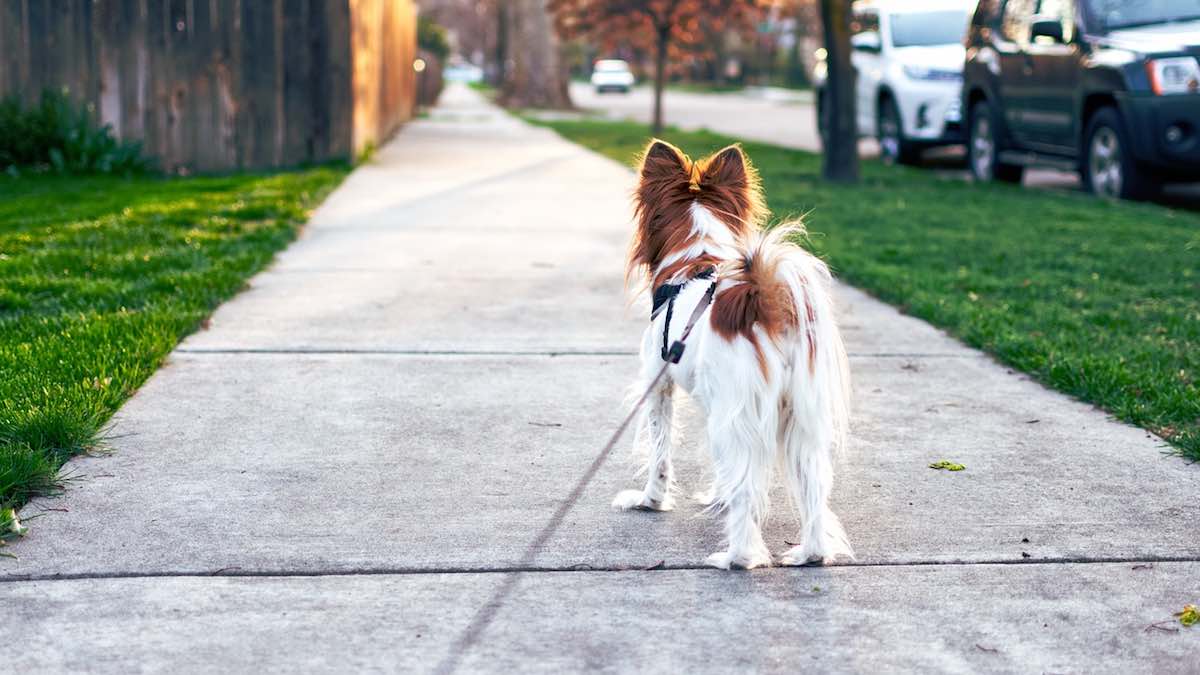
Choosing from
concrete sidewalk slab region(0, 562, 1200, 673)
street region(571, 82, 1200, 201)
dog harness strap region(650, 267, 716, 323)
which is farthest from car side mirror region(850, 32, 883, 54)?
concrete sidewalk slab region(0, 562, 1200, 673)

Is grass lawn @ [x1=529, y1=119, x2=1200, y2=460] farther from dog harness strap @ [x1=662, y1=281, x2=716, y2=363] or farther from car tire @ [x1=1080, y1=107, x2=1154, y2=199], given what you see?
dog harness strap @ [x1=662, y1=281, x2=716, y2=363]

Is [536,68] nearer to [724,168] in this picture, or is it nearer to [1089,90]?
[1089,90]

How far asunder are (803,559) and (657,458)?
2.12ft

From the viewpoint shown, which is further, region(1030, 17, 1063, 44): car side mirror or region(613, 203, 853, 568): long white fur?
region(1030, 17, 1063, 44): car side mirror

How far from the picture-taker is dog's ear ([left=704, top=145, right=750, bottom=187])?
13.2 feet

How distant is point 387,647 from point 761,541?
109cm

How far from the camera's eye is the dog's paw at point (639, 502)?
13.9ft

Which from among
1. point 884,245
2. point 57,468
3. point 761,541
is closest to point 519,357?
point 57,468

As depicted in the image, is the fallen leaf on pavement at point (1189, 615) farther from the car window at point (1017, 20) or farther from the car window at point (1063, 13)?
the car window at point (1017, 20)

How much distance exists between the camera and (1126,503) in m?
4.32

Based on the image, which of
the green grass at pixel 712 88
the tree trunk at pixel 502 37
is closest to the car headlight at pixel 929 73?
the tree trunk at pixel 502 37

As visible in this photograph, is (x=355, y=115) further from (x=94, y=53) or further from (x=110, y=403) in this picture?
(x=110, y=403)

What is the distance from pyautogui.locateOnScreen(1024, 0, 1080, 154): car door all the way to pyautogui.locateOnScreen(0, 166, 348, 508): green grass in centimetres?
672

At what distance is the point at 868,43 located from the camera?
57.8ft
